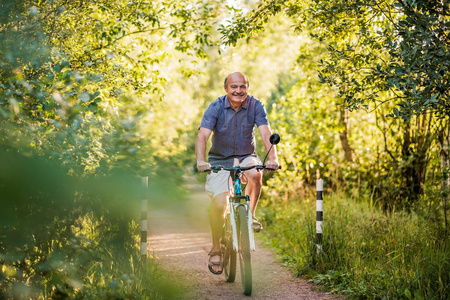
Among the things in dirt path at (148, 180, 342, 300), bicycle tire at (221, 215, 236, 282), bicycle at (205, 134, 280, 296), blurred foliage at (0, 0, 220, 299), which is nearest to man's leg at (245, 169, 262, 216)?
bicycle at (205, 134, 280, 296)

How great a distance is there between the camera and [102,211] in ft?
9.61

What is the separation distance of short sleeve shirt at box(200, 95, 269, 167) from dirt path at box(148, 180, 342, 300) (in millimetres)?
755

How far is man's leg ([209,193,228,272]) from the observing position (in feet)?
17.4

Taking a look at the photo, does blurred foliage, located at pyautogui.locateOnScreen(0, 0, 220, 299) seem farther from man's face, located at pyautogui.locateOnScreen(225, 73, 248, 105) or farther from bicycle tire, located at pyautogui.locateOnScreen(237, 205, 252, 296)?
man's face, located at pyautogui.locateOnScreen(225, 73, 248, 105)

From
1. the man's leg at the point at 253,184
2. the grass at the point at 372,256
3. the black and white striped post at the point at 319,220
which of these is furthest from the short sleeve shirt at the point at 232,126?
the grass at the point at 372,256

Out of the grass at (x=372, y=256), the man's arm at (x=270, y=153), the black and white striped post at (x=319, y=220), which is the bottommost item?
the grass at (x=372, y=256)

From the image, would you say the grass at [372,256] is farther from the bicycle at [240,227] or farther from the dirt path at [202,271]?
the bicycle at [240,227]

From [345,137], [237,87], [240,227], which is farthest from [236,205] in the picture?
[345,137]

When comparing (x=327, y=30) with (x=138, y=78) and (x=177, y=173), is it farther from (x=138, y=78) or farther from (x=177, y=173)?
(x=177, y=173)

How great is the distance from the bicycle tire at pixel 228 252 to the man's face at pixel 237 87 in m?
1.22

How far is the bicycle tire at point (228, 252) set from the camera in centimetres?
526

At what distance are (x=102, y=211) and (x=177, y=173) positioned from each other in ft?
1.88

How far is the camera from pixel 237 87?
17.4 feet

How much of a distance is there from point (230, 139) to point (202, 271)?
1.94 metres
